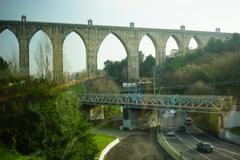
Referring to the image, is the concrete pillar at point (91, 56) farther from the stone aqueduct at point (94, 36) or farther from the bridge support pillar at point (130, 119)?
the bridge support pillar at point (130, 119)

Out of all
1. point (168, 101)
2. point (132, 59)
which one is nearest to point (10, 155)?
point (168, 101)

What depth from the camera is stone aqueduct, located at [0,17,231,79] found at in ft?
106

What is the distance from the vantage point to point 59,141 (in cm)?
1025

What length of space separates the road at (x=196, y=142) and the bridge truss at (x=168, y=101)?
4.50ft

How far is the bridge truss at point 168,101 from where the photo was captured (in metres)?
19.3

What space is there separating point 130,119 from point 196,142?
282 inches

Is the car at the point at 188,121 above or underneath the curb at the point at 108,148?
above

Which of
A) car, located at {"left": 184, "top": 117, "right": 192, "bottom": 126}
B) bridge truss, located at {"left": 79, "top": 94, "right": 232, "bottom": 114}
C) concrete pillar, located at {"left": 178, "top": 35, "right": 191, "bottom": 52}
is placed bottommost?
car, located at {"left": 184, "top": 117, "right": 192, "bottom": 126}

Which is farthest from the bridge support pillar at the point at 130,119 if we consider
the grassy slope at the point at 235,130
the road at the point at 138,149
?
the grassy slope at the point at 235,130

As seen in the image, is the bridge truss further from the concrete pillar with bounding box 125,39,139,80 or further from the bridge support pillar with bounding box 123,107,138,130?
the concrete pillar with bounding box 125,39,139,80

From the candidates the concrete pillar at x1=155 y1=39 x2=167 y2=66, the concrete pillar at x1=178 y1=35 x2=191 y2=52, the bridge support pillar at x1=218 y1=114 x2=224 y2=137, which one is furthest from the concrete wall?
the concrete pillar at x1=178 y1=35 x2=191 y2=52

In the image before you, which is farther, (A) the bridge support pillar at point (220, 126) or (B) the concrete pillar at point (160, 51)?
(B) the concrete pillar at point (160, 51)

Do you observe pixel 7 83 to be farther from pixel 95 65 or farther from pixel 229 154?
pixel 95 65

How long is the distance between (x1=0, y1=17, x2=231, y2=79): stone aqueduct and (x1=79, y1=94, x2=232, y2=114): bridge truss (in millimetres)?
4498
